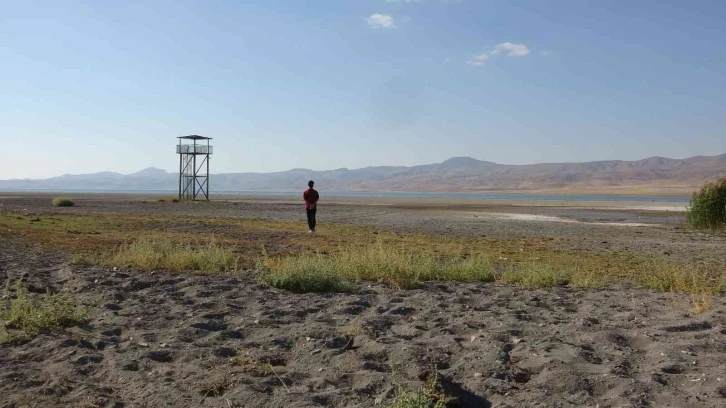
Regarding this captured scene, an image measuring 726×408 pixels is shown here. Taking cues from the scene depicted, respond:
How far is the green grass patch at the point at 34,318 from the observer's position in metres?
6.21

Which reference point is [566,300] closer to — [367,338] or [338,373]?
[367,338]

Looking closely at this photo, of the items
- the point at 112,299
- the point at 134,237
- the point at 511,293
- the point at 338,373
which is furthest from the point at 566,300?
the point at 134,237

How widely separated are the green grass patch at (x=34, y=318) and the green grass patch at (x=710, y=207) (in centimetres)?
2497

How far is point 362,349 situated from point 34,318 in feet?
11.3

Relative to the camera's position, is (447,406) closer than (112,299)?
Yes

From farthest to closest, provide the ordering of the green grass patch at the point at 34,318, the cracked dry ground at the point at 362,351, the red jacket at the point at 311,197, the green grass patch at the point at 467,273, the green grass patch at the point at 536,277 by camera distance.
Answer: the red jacket at the point at 311,197, the green grass patch at the point at 467,273, the green grass patch at the point at 536,277, the green grass patch at the point at 34,318, the cracked dry ground at the point at 362,351

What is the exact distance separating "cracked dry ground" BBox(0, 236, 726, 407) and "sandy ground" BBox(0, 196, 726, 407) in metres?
0.02

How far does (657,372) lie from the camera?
4938mm

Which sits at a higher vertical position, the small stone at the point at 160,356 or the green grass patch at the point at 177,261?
the green grass patch at the point at 177,261

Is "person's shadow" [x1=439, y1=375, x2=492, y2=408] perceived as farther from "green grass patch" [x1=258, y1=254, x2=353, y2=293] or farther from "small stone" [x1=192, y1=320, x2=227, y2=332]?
"green grass patch" [x1=258, y1=254, x2=353, y2=293]

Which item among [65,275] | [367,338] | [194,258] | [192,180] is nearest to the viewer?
[367,338]

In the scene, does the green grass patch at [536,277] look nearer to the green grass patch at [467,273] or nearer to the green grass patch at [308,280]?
→ the green grass patch at [467,273]

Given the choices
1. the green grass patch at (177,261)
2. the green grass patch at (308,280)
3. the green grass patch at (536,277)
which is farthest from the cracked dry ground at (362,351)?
the green grass patch at (177,261)

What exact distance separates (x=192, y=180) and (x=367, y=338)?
55.7 m
